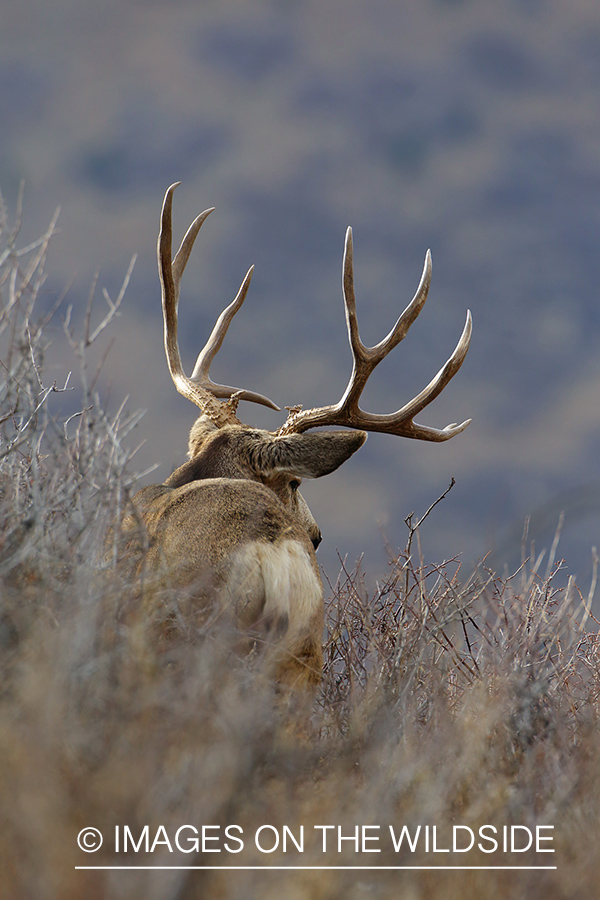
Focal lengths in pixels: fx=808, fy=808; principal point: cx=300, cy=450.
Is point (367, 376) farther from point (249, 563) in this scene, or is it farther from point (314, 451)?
point (249, 563)

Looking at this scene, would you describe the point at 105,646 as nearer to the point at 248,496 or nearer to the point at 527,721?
the point at 248,496

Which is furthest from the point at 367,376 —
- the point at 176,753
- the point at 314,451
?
the point at 176,753

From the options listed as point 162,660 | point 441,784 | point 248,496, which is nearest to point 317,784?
point 441,784

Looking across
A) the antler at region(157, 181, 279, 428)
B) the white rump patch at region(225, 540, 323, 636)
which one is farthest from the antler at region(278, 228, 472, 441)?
the white rump patch at region(225, 540, 323, 636)

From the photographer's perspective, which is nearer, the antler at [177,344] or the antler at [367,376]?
the antler at [367,376]

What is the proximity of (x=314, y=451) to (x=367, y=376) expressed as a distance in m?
1.28

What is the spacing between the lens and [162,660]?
3.19 meters

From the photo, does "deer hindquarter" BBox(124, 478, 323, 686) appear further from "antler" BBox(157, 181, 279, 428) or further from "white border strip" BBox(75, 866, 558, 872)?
"antler" BBox(157, 181, 279, 428)

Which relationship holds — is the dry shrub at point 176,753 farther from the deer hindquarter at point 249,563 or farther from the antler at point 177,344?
the antler at point 177,344

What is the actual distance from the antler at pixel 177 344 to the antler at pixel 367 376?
0.70 m

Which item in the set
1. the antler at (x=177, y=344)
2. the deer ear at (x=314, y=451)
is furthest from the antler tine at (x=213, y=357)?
the deer ear at (x=314, y=451)

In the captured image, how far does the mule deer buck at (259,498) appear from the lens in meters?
4.17

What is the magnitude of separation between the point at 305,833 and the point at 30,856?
2.67 ft

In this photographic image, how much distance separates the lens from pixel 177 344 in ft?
23.1
